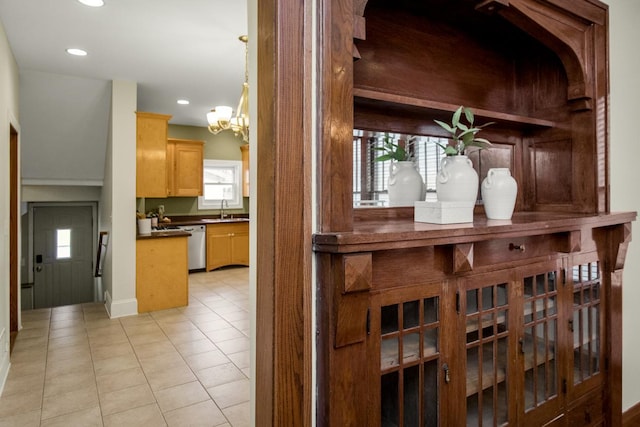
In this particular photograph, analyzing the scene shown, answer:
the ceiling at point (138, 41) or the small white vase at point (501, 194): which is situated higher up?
the ceiling at point (138, 41)

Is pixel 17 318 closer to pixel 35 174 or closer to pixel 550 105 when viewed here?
pixel 35 174

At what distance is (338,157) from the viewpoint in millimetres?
1187

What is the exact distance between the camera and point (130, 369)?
304 centimetres

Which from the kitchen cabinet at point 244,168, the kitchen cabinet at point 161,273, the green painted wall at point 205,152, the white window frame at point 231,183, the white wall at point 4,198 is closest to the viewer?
the white wall at point 4,198

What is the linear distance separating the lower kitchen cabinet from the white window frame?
667 centimetres

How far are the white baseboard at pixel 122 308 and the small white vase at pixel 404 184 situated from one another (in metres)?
3.78

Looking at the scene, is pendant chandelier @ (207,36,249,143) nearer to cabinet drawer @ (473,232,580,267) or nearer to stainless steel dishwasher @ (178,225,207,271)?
cabinet drawer @ (473,232,580,267)

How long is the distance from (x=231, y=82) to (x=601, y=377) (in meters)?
4.20

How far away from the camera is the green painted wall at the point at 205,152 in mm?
7133

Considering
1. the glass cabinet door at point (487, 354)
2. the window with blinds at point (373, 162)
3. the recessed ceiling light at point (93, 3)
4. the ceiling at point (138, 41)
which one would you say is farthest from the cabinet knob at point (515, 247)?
the recessed ceiling light at point (93, 3)

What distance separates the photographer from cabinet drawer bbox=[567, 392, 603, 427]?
1.89 m

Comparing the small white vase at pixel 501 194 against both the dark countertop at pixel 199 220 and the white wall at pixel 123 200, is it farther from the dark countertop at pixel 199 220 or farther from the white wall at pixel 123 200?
the dark countertop at pixel 199 220

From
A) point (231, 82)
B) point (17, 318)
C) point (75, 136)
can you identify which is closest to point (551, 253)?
point (231, 82)

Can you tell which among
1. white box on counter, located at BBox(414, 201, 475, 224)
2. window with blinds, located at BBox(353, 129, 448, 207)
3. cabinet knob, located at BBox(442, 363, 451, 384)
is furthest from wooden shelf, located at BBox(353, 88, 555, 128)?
cabinet knob, located at BBox(442, 363, 451, 384)
